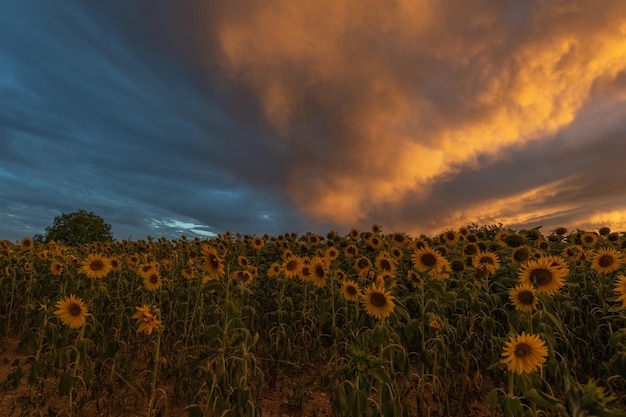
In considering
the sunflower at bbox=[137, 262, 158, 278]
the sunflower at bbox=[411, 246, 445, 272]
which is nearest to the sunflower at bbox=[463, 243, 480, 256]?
the sunflower at bbox=[411, 246, 445, 272]

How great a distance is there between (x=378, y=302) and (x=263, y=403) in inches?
103

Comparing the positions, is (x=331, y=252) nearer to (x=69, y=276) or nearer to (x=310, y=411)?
(x=310, y=411)

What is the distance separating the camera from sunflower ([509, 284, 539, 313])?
13.6 ft

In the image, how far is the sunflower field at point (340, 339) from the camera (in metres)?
3.83

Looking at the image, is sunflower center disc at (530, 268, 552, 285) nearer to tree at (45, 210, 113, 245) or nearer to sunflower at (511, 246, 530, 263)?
sunflower at (511, 246, 530, 263)

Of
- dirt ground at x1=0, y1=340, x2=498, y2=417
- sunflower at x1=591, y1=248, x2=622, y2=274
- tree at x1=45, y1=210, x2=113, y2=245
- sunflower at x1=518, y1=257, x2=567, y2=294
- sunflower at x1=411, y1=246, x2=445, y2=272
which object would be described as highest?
tree at x1=45, y1=210, x2=113, y2=245

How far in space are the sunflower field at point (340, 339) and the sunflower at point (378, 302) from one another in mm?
24

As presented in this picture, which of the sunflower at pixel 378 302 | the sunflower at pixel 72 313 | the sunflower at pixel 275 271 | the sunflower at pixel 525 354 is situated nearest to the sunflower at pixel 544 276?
the sunflower at pixel 525 354

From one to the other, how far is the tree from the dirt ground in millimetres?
26893

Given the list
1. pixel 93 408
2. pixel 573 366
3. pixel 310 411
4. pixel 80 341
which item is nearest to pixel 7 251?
pixel 93 408

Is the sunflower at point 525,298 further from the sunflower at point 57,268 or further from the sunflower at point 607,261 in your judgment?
the sunflower at point 57,268

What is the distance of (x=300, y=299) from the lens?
7.68 metres

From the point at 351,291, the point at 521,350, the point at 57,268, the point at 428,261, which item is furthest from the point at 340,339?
the point at 57,268

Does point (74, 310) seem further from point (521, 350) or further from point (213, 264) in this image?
point (521, 350)
